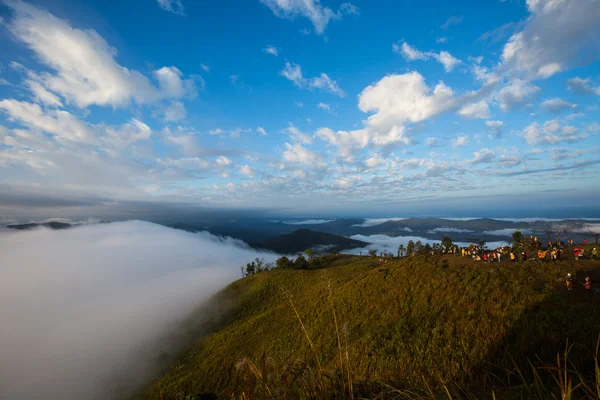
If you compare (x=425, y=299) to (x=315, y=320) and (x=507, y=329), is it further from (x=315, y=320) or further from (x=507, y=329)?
(x=315, y=320)

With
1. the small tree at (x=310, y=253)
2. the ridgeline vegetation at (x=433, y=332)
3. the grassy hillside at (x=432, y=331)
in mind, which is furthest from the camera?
the small tree at (x=310, y=253)

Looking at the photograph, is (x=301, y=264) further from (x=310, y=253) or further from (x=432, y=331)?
(x=432, y=331)

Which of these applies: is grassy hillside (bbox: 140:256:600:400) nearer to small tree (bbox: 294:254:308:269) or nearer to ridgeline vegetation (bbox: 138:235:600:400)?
ridgeline vegetation (bbox: 138:235:600:400)

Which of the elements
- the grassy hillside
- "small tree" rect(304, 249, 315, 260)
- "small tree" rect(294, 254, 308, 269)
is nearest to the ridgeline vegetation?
the grassy hillside

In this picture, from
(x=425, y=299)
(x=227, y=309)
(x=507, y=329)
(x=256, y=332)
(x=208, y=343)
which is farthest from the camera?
(x=227, y=309)

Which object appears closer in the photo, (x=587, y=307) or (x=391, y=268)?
(x=587, y=307)

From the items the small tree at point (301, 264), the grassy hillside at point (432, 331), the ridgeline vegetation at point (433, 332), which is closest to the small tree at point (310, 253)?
the small tree at point (301, 264)

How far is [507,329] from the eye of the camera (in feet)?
69.0

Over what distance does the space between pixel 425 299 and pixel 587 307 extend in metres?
13.2

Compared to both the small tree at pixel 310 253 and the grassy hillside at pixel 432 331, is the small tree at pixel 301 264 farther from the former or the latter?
the grassy hillside at pixel 432 331

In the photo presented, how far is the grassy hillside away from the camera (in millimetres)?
12648

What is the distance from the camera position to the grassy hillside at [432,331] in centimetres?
1265

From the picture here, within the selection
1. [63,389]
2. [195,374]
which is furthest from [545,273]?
[63,389]

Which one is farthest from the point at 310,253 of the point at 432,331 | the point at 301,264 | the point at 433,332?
the point at 433,332
